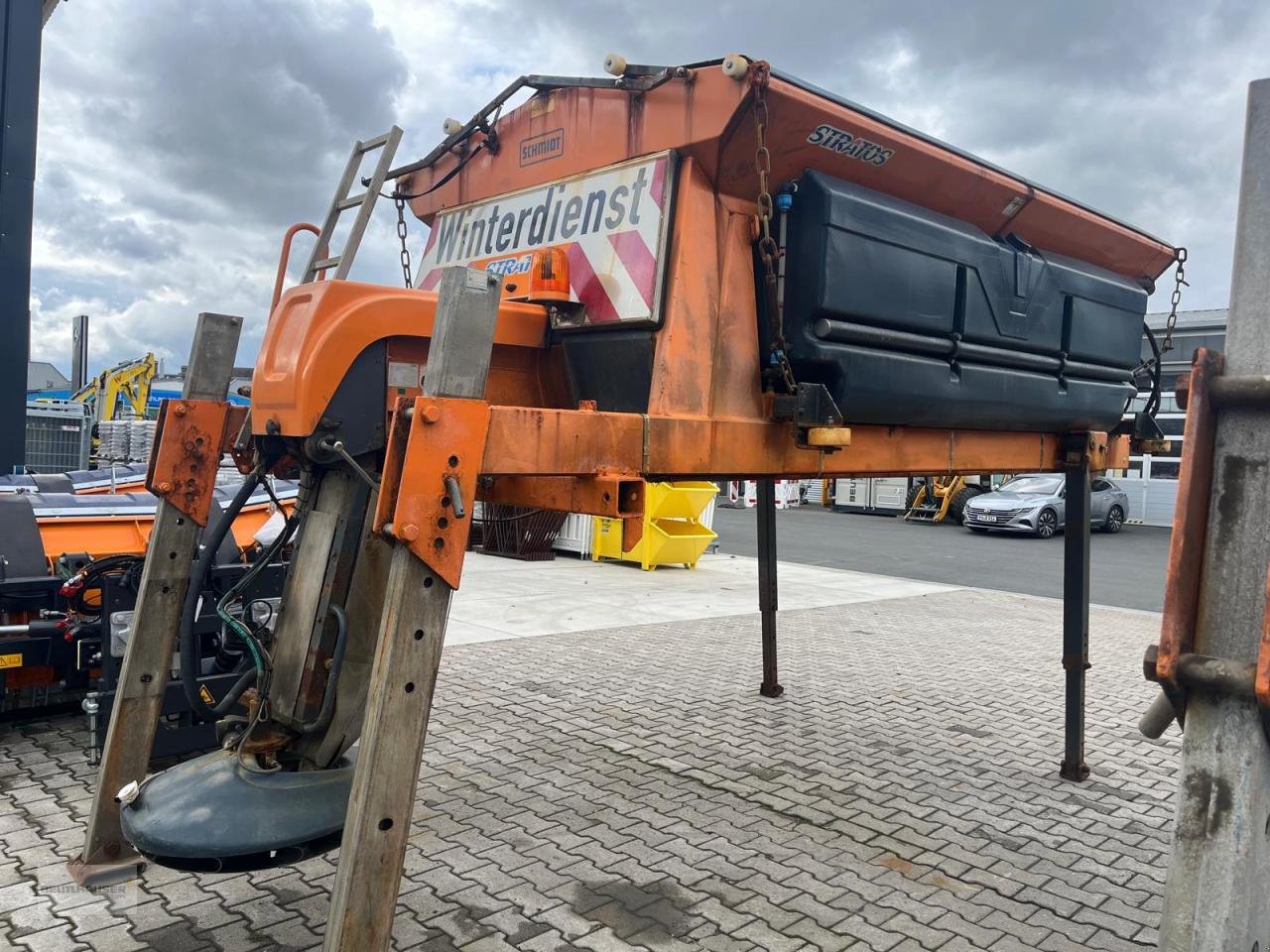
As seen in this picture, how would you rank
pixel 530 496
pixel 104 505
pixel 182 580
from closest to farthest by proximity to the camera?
pixel 530 496 → pixel 182 580 → pixel 104 505

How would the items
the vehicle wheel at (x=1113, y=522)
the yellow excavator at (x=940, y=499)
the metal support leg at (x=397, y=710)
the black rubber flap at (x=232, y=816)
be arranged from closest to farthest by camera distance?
1. the metal support leg at (x=397, y=710)
2. the black rubber flap at (x=232, y=816)
3. the vehicle wheel at (x=1113, y=522)
4. the yellow excavator at (x=940, y=499)

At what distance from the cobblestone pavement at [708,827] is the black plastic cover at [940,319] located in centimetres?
171

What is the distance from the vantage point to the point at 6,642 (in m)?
4.30

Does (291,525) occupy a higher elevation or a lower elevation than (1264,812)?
higher

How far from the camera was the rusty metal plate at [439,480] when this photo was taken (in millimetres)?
2135

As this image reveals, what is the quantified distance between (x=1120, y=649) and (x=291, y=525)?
25.2ft

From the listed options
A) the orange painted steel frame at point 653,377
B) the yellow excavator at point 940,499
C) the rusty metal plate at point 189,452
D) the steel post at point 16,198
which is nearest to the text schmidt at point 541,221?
the orange painted steel frame at point 653,377

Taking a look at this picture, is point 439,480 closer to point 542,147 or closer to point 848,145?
point 542,147

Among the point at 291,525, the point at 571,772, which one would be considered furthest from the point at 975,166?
the point at 571,772

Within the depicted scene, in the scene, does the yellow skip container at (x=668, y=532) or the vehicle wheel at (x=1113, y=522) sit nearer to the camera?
the yellow skip container at (x=668, y=532)

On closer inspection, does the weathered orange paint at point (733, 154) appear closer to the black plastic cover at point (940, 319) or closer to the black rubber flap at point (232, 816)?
the black plastic cover at point (940, 319)

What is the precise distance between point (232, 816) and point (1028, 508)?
18.9 m

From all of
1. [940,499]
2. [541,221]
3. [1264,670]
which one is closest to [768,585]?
[541,221]

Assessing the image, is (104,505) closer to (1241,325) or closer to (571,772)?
(571,772)
